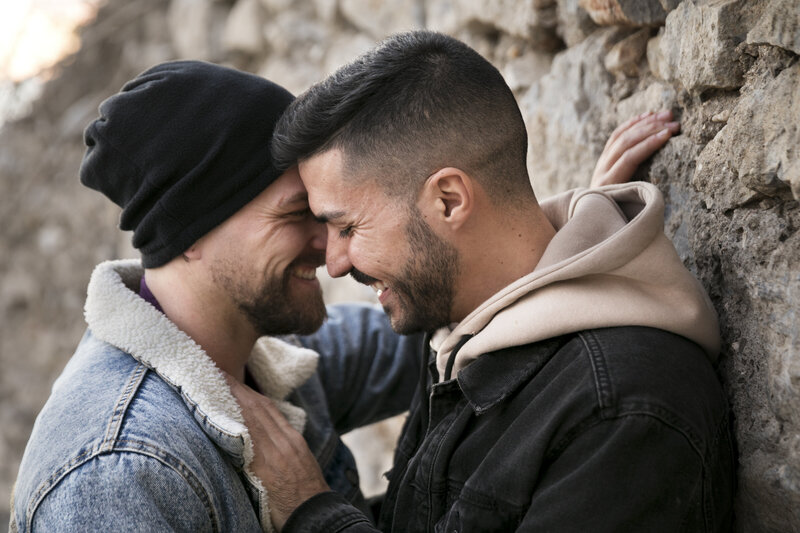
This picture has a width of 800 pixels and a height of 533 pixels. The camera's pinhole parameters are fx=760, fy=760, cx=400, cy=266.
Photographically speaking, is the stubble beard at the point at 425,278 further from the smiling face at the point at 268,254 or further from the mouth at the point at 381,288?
the smiling face at the point at 268,254

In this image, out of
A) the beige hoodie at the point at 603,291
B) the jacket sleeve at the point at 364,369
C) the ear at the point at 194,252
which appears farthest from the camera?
the jacket sleeve at the point at 364,369

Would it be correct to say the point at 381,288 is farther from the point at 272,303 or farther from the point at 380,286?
the point at 272,303

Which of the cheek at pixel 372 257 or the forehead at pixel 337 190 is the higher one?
the forehead at pixel 337 190

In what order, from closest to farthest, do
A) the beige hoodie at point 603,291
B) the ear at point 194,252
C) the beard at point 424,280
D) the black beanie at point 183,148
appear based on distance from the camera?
the beige hoodie at point 603,291
the beard at point 424,280
the black beanie at point 183,148
the ear at point 194,252

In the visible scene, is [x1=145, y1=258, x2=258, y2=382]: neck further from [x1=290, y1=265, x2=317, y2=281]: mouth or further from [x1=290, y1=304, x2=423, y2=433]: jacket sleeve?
[x1=290, y1=304, x2=423, y2=433]: jacket sleeve

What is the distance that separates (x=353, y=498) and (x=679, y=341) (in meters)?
1.14

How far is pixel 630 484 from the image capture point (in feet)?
4.12

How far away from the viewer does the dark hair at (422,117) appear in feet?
5.31

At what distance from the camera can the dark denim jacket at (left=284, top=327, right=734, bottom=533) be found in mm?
1269

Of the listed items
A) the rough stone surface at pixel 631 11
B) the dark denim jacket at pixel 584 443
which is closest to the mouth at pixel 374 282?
the dark denim jacket at pixel 584 443

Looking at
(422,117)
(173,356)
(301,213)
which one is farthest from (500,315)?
(173,356)

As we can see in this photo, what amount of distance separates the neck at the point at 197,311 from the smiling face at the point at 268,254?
0.14 ft

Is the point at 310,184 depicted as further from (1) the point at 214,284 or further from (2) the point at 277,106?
(1) the point at 214,284

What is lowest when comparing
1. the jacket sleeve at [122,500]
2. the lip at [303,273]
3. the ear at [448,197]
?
the jacket sleeve at [122,500]
